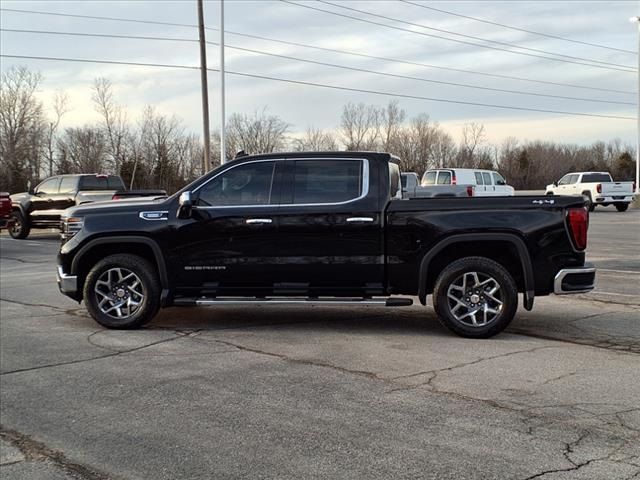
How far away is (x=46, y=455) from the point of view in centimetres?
439

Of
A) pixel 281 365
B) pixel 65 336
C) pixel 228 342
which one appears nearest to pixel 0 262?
pixel 65 336

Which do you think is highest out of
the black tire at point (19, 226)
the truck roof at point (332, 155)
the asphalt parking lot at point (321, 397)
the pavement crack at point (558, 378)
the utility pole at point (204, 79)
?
the utility pole at point (204, 79)

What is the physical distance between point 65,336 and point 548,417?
17.9 feet

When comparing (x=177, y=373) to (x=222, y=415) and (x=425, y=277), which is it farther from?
(x=425, y=277)

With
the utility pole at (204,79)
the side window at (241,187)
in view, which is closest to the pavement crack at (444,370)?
the side window at (241,187)

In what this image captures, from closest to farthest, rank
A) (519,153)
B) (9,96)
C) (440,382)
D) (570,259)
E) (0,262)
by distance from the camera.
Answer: (440,382) < (570,259) < (0,262) < (9,96) < (519,153)

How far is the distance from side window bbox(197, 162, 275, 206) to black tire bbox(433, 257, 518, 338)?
86.8 inches

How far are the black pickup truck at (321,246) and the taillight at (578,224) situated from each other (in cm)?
1

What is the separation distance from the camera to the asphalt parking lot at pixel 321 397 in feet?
13.6

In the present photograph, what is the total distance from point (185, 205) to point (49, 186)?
16737mm

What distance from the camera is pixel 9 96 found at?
6253 cm

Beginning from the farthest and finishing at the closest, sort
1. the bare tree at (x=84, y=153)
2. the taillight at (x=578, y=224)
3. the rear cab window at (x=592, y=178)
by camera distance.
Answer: the bare tree at (x=84, y=153)
the rear cab window at (x=592, y=178)
the taillight at (x=578, y=224)

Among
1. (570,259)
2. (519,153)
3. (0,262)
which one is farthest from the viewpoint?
(519,153)

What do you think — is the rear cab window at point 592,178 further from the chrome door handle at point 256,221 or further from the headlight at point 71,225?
the headlight at point 71,225
